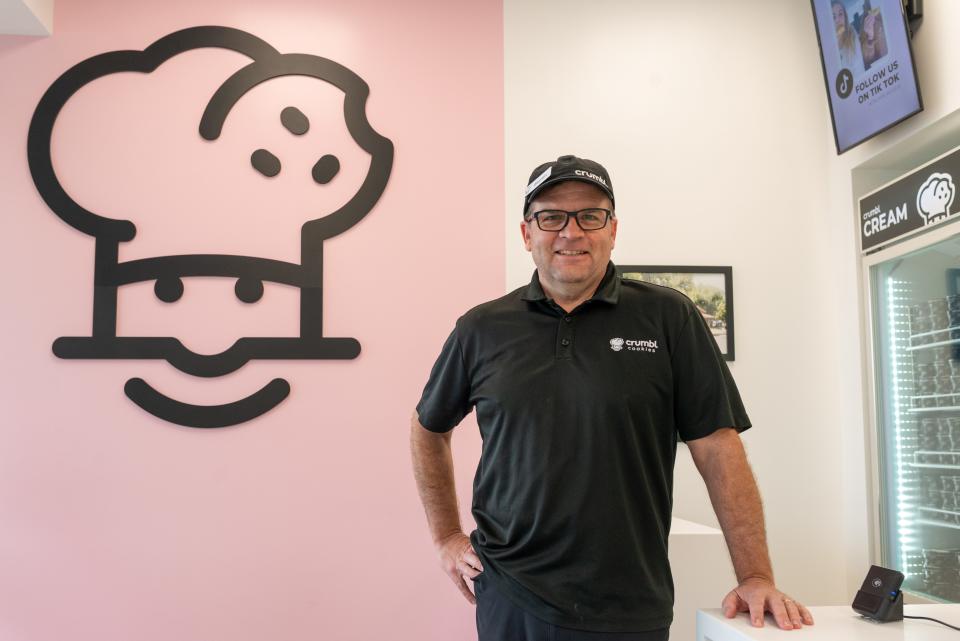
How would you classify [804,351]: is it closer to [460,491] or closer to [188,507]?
[460,491]

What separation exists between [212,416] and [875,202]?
8.61 feet

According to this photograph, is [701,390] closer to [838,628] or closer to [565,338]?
[565,338]

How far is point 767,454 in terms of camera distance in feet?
A: 12.3

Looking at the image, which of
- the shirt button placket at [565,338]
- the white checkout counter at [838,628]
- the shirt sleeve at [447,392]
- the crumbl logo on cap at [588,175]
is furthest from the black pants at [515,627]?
the crumbl logo on cap at [588,175]

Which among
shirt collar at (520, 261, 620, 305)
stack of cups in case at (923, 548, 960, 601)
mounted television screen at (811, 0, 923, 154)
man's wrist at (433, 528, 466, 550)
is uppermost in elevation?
mounted television screen at (811, 0, 923, 154)

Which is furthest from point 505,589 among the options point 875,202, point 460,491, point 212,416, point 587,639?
point 875,202

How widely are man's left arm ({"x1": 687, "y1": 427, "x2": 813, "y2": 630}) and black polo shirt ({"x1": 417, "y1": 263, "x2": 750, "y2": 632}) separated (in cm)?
4

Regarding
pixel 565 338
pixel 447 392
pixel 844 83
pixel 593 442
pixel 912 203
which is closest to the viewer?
pixel 593 442

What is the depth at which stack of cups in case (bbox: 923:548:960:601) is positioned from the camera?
10.4ft

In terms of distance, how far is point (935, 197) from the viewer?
3.04 m

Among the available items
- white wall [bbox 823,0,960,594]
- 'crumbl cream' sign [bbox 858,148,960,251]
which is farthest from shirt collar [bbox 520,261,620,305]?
white wall [bbox 823,0,960,594]

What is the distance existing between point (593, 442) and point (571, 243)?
0.43m

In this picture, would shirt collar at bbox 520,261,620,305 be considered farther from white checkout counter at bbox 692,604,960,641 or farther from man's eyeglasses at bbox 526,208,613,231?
white checkout counter at bbox 692,604,960,641

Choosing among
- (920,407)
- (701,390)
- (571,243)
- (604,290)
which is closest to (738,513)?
(701,390)
